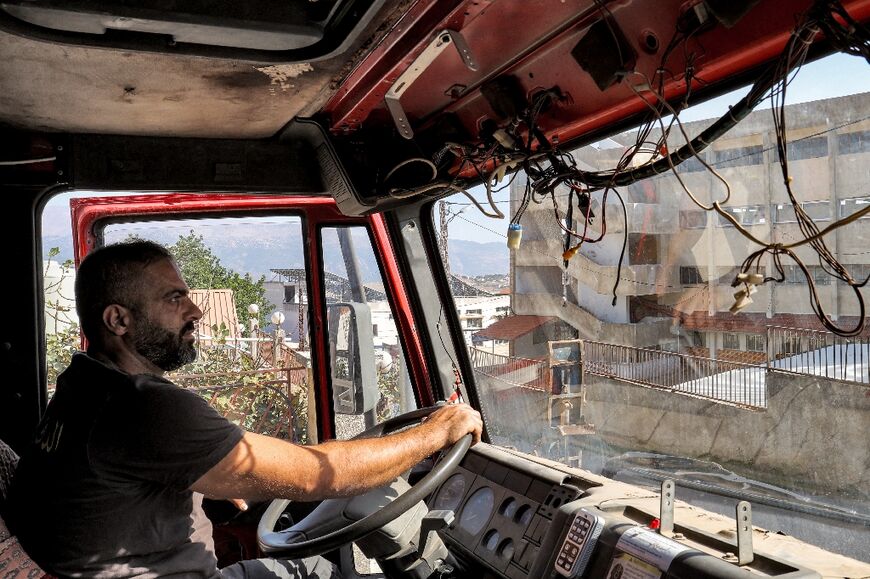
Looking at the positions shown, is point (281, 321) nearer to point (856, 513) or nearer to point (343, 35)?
point (343, 35)

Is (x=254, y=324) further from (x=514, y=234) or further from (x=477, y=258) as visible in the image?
(x=514, y=234)

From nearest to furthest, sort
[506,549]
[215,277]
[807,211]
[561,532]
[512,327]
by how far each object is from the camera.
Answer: [807,211] → [561,532] → [506,549] → [512,327] → [215,277]

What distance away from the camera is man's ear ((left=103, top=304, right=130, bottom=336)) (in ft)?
6.89

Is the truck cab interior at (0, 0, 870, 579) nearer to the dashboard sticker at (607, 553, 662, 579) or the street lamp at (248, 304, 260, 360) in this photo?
the dashboard sticker at (607, 553, 662, 579)

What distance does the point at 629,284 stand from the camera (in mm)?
2387

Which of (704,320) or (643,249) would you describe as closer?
(704,320)

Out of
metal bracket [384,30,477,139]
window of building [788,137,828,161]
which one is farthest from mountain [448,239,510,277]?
window of building [788,137,828,161]

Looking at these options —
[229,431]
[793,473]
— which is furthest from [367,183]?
[793,473]

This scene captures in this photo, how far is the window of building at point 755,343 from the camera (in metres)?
1.98

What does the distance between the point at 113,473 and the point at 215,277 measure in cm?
233

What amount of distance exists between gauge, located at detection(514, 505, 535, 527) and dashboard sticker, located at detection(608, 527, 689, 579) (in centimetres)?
43

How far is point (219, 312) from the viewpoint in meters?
4.35

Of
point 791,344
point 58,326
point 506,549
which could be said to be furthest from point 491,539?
point 58,326

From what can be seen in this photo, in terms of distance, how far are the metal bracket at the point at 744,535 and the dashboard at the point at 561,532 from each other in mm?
19
